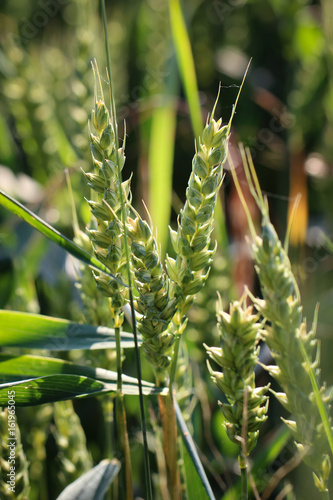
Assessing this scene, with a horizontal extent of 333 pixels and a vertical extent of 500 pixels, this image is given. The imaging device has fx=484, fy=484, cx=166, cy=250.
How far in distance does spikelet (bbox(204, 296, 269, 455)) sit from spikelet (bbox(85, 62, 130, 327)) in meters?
0.08

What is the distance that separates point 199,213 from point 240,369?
4.7 inches

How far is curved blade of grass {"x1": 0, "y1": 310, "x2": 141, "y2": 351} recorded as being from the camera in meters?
0.45

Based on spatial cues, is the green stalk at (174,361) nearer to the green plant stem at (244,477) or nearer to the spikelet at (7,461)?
the green plant stem at (244,477)

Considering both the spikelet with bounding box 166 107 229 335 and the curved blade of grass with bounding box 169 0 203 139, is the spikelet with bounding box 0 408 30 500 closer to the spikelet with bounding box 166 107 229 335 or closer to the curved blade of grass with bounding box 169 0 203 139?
the spikelet with bounding box 166 107 229 335

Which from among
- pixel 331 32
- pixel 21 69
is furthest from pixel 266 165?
pixel 21 69

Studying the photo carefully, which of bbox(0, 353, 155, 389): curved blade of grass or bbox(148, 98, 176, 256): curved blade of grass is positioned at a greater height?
bbox(148, 98, 176, 256): curved blade of grass

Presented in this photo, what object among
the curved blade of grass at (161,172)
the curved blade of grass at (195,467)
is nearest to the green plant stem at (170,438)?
the curved blade of grass at (195,467)

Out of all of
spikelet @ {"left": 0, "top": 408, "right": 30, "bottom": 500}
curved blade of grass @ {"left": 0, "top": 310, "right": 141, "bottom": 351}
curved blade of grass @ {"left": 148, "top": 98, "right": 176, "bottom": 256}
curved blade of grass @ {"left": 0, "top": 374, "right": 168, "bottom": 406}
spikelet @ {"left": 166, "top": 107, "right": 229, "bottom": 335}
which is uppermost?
curved blade of grass @ {"left": 148, "top": 98, "right": 176, "bottom": 256}

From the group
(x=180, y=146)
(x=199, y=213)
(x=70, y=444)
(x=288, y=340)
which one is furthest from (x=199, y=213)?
(x=180, y=146)

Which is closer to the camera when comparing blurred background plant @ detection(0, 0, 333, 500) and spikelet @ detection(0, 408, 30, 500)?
spikelet @ detection(0, 408, 30, 500)

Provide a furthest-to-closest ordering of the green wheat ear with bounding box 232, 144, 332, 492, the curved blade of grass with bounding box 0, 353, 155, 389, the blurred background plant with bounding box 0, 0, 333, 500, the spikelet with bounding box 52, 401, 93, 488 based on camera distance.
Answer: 1. the blurred background plant with bounding box 0, 0, 333, 500
2. the spikelet with bounding box 52, 401, 93, 488
3. the curved blade of grass with bounding box 0, 353, 155, 389
4. the green wheat ear with bounding box 232, 144, 332, 492

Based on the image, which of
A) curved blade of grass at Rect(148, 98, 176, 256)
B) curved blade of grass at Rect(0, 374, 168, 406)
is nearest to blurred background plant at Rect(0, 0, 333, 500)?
curved blade of grass at Rect(148, 98, 176, 256)

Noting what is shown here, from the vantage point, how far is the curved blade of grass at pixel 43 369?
17.3 inches

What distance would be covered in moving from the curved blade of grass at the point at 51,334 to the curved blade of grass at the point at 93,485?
0.11 m
